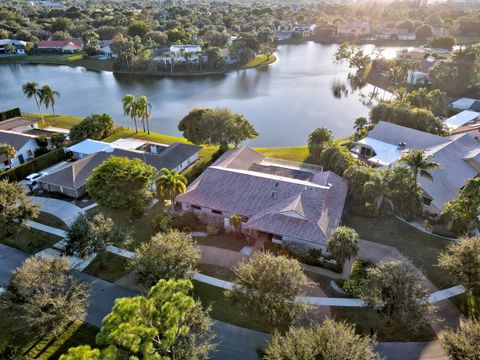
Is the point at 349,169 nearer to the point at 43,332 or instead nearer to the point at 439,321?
the point at 439,321

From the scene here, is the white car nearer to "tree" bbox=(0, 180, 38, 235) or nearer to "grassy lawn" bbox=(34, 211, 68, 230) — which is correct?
"grassy lawn" bbox=(34, 211, 68, 230)

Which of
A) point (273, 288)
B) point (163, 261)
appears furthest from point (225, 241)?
point (273, 288)

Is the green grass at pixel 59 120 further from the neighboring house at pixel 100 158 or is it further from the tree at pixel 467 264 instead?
the tree at pixel 467 264

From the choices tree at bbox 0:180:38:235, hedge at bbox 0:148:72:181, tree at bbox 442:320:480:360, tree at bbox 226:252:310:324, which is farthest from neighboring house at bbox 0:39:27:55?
tree at bbox 442:320:480:360

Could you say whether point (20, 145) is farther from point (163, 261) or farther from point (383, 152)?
point (383, 152)

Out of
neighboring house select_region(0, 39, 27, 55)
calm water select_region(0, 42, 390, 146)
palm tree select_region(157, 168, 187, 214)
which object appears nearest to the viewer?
palm tree select_region(157, 168, 187, 214)
